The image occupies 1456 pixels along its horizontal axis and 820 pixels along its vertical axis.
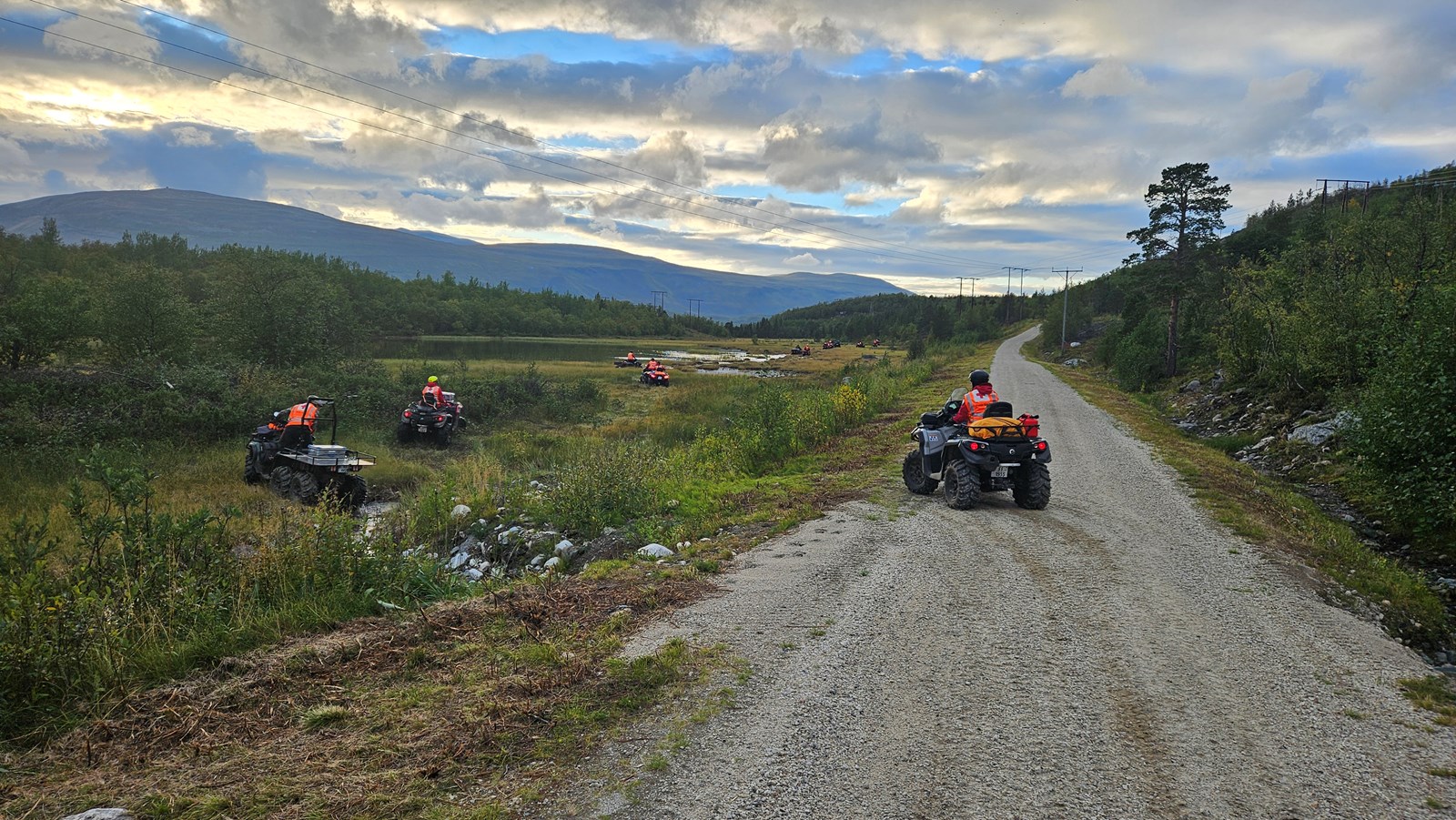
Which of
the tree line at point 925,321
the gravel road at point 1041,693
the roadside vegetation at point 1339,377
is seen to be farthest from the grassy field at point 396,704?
the tree line at point 925,321

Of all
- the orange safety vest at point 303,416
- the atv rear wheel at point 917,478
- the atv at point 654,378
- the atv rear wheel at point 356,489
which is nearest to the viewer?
the atv rear wheel at point 917,478

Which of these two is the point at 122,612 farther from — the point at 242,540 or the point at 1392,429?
the point at 1392,429

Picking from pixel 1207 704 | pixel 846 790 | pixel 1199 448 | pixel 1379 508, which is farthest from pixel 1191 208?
pixel 846 790

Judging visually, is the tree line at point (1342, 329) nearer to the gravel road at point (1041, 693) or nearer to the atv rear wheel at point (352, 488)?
the gravel road at point (1041, 693)

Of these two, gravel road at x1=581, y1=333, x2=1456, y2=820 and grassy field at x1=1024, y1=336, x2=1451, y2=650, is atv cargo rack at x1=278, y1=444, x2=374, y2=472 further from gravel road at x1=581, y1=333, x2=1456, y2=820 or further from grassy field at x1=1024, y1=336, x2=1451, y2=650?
grassy field at x1=1024, y1=336, x2=1451, y2=650

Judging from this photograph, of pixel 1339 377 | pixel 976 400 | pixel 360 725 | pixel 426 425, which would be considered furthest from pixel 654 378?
pixel 360 725

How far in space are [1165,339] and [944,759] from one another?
4254cm

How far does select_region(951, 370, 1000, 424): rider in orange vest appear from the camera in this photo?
430 inches

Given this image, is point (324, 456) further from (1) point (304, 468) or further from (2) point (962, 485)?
(2) point (962, 485)

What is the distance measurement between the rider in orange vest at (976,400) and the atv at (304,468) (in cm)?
1290

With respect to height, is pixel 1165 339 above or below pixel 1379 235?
below

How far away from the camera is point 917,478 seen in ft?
40.1

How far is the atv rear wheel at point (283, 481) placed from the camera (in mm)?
16281

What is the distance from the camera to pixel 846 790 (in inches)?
152
